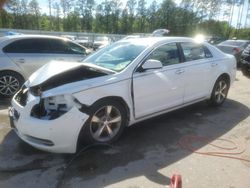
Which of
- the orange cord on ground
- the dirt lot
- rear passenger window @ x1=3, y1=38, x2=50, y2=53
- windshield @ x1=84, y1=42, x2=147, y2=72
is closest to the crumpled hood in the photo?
windshield @ x1=84, y1=42, x2=147, y2=72

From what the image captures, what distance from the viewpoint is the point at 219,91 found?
6289 millimetres

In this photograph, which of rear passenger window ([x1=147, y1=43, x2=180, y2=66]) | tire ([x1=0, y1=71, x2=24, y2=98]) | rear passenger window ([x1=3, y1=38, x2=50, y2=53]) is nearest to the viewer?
rear passenger window ([x1=147, y1=43, x2=180, y2=66])

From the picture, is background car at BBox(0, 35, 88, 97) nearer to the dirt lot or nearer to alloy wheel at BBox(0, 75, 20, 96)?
alloy wheel at BBox(0, 75, 20, 96)

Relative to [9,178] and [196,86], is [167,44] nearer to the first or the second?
[196,86]

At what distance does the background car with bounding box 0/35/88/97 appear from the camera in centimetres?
703

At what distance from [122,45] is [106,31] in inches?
2215

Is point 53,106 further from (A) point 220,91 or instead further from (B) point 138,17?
Result: (B) point 138,17

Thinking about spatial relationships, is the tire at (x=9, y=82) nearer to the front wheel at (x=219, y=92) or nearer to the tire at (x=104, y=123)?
the tire at (x=104, y=123)

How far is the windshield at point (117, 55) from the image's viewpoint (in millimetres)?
4602

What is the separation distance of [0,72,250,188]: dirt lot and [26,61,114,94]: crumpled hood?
3.10ft

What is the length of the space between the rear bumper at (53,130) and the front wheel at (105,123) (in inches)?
6.9

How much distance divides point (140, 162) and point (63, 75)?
156cm

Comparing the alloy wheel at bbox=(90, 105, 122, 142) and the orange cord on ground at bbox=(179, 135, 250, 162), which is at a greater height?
the alloy wheel at bbox=(90, 105, 122, 142)

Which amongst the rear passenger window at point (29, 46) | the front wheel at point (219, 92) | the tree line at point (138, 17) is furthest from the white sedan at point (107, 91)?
the tree line at point (138, 17)
